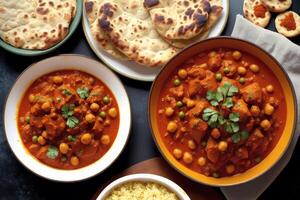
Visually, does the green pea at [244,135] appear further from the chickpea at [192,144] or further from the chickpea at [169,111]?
the chickpea at [169,111]

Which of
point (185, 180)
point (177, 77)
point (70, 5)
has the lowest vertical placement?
point (185, 180)

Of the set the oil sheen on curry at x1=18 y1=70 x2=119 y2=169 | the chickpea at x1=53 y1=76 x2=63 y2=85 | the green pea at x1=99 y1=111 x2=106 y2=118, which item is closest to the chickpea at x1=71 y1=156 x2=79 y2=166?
the oil sheen on curry at x1=18 y1=70 x2=119 y2=169

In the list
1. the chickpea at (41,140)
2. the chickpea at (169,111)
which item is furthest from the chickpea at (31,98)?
the chickpea at (169,111)

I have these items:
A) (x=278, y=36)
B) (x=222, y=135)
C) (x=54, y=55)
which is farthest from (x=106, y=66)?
(x=278, y=36)

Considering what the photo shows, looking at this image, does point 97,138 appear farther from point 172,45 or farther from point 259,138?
point 259,138

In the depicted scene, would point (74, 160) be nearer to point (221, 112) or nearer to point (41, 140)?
point (41, 140)

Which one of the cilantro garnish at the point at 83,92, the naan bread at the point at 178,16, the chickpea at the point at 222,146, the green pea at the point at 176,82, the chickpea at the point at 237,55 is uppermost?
the naan bread at the point at 178,16

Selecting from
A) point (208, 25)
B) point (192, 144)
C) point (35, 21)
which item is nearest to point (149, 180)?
point (192, 144)
